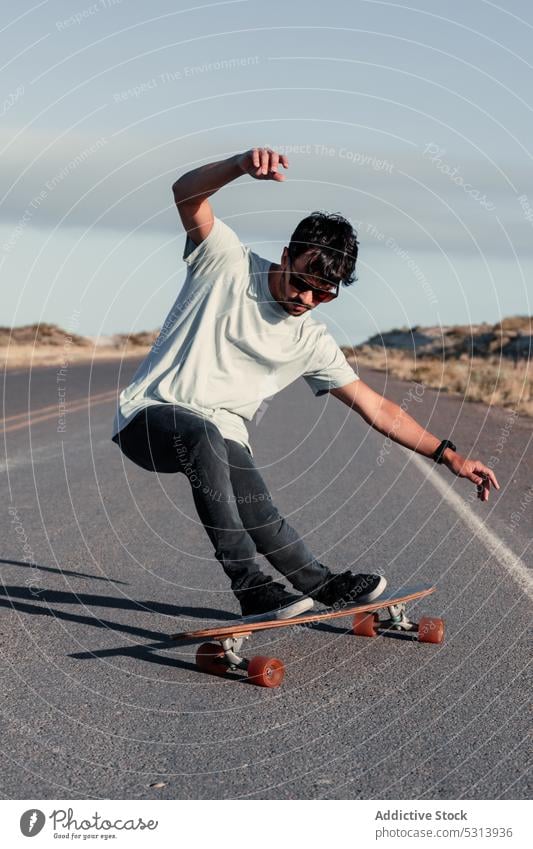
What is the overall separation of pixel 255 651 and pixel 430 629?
75 centimetres

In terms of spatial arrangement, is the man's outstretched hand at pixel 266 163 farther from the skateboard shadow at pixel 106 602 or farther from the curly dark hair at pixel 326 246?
the skateboard shadow at pixel 106 602

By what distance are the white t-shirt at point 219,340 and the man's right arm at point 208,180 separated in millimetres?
62

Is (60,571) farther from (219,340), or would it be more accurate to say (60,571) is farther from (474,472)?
(474,472)

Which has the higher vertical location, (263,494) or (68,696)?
(263,494)

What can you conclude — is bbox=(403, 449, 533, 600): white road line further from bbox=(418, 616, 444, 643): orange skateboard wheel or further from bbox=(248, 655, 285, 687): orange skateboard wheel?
bbox=(248, 655, 285, 687): orange skateboard wheel

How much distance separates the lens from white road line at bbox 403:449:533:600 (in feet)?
22.9

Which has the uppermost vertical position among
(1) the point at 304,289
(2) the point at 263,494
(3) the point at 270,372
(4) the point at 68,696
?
(1) the point at 304,289

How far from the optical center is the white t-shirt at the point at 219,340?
541cm

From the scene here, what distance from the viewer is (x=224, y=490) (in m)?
5.16

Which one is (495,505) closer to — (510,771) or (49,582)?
(49,582)

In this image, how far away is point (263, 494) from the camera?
18.2 ft

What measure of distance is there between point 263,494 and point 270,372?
53 centimetres

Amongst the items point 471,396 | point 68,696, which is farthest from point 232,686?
point 471,396

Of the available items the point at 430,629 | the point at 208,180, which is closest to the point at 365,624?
the point at 430,629
